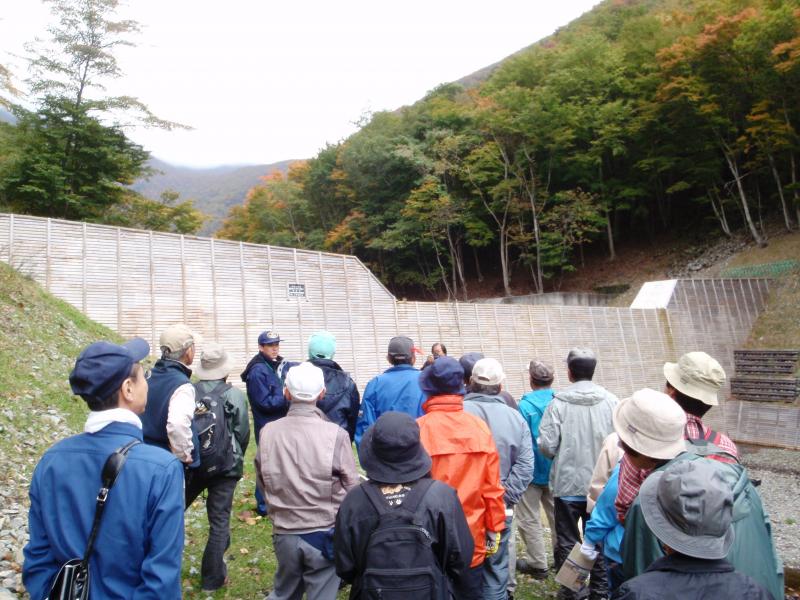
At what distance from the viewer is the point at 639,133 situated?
27.3m

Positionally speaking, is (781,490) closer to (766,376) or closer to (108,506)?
(766,376)

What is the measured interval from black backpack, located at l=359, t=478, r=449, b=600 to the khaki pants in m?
2.64

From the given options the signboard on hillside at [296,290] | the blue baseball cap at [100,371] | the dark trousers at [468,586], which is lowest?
the dark trousers at [468,586]

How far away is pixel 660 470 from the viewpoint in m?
2.08

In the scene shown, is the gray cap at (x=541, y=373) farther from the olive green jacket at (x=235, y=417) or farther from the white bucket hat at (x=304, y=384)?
the olive green jacket at (x=235, y=417)

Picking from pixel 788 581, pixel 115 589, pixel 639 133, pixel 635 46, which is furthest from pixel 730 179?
pixel 115 589

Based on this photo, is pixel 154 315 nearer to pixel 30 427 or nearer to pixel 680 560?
pixel 30 427

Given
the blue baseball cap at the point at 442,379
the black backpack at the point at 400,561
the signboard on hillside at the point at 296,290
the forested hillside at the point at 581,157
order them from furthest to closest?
the forested hillside at the point at 581,157 < the signboard on hillside at the point at 296,290 < the blue baseball cap at the point at 442,379 < the black backpack at the point at 400,561

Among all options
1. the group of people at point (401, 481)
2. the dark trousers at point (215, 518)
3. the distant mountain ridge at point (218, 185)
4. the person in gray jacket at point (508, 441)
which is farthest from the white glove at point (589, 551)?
the distant mountain ridge at point (218, 185)

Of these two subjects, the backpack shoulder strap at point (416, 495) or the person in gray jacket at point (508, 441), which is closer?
the backpack shoulder strap at point (416, 495)

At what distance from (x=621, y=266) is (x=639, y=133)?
7126 mm

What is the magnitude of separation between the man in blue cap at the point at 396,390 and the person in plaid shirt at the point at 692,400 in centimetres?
181

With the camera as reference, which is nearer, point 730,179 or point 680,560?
point 680,560

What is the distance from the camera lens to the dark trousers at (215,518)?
3.75 metres
